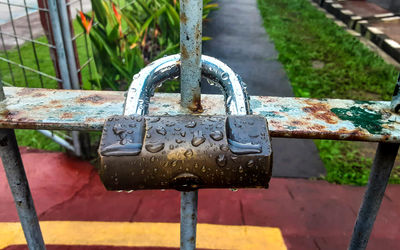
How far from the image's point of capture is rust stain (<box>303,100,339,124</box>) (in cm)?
76

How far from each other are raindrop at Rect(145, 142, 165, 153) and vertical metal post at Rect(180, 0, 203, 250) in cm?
22

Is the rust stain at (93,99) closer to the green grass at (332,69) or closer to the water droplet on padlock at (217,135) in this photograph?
the water droplet on padlock at (217,135)

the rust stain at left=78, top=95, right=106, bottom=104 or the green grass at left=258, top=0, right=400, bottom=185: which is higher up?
the rust stain at left=78, top=95, right=106, bottom=104

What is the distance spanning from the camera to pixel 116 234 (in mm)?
1915

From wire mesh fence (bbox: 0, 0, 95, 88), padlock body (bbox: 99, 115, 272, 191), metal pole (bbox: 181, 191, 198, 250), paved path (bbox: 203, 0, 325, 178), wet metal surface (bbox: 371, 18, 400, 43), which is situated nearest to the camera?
padlock body (bbox: 99, 115, 272, 191)

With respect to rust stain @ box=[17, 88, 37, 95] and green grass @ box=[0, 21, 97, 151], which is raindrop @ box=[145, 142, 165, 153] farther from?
green grass @ box=[0, 21, 97, 151]

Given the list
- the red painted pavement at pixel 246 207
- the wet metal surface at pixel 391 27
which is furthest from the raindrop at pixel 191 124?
the wet metal surface at pixel 391 27

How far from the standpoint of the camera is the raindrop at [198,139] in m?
0.48

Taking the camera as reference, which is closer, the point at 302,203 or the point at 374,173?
the point at 374,173

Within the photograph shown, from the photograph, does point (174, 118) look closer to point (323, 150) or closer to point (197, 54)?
point (197, 54)

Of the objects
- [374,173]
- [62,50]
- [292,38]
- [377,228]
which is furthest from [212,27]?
[374,173]

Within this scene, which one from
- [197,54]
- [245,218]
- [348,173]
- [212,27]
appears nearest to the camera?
[197,54]

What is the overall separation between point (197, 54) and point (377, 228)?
182 centimetres

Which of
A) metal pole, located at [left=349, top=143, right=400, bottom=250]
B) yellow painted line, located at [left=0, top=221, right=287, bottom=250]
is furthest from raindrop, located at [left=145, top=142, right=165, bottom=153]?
yellow painted line, located at [left=0, top=221, right=287, bottom=250]
